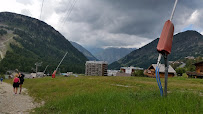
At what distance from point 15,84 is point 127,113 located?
57.6 feet

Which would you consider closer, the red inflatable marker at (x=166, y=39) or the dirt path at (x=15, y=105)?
the red inflatable marker at (x=166, y=39)

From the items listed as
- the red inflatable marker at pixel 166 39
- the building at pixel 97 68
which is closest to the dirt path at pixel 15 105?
the red inflatable marker at pixel 166 39

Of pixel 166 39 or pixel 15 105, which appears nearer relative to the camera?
pixel 166 39

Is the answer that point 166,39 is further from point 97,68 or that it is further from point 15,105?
point 97,68

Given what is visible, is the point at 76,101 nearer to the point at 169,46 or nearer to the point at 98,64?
the point at 169,46

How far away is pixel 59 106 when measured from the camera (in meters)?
11.7

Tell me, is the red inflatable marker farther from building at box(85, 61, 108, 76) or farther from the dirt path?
building at box(85, 61, 108, 76)

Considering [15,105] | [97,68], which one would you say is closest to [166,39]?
[15,105]

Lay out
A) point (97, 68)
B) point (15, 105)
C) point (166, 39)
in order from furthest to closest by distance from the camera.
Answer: point (97, 68), point (15, 105), point (166, 39)

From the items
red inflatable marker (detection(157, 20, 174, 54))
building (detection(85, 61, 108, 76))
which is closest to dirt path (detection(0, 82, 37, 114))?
red inflatable marker (detection(157, 20, 174, 54))

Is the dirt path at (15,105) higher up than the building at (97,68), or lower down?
lower down

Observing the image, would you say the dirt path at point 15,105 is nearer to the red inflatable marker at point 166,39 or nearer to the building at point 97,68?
the red inflatable marker at point 166,39

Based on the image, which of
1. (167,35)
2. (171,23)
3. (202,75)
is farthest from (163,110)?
(202,75)

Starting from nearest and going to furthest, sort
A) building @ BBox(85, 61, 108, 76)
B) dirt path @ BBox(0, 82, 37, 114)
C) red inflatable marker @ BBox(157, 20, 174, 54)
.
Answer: red inflatable marker @ BBox(157, 20, 174, 54), dirt path @ BBox(0, 82, 37, 114), building @ BBox(85, 61, 108, 76)
